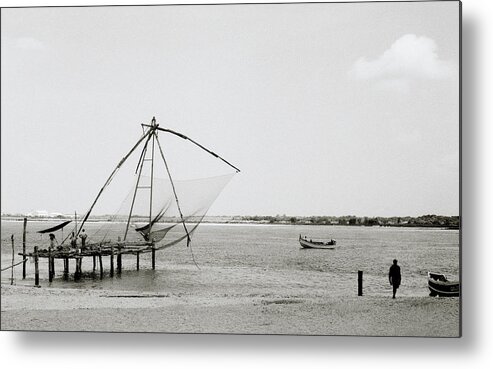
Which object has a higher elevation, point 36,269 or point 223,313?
point 36,269

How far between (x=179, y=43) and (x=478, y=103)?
6.01 ft

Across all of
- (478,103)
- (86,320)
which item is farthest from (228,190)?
(478,103)

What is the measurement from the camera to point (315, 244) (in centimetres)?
438

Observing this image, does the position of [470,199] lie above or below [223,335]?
above

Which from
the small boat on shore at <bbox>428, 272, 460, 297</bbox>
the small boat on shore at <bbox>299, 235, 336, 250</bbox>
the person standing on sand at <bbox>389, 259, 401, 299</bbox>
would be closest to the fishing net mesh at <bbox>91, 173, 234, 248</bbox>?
the small boat on shore at <bbox>299, 235, 336, 250</bbox>

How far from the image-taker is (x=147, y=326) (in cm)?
445

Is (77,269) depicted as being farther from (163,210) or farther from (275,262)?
(275,262)

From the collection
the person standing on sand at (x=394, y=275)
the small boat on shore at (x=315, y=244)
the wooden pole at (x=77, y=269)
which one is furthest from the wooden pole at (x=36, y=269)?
the person standing on sand at (x=394, y=275)

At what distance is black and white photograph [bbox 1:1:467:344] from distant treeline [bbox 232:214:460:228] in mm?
11

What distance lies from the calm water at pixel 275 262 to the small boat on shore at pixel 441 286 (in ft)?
0.13

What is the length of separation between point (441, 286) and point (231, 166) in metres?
1.45

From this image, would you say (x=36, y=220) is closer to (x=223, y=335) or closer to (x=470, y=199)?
(x=223, y=335)

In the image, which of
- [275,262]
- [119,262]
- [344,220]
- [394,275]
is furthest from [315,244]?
[119,262]

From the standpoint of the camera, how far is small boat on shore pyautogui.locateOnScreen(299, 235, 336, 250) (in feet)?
14.1
